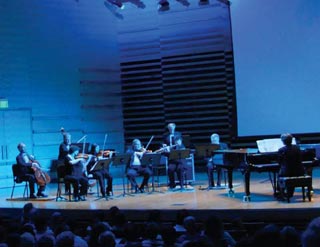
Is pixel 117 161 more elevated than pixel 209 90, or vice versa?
pixel 209 90

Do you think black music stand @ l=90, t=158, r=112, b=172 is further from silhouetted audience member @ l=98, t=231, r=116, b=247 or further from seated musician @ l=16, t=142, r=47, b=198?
silhouetted audience member @ l=98, t=231, r=116, b=247

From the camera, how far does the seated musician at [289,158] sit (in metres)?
8.73

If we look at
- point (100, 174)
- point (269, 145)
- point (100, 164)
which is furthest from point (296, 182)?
point (100, 174)

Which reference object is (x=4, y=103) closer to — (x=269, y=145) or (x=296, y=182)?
(x=269, y=145)

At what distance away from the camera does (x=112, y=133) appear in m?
15.5

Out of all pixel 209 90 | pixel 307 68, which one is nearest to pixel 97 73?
pixel 209 90

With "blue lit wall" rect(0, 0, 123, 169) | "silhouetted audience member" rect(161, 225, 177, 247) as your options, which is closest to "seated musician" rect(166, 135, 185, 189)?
"blue lit wall" rect(0, 0, 123, 169)

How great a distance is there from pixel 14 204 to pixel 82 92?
504 centimetres

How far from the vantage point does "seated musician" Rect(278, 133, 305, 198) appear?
8727mm

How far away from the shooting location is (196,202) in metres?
9.41

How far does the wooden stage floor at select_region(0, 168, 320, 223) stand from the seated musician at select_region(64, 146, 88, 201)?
0.27m

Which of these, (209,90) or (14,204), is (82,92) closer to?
(209,90)

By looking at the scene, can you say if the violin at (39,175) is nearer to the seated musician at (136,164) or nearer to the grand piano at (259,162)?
the seated musician at (136,164)

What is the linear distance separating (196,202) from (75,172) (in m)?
2.57
